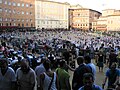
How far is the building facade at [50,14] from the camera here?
99213mm

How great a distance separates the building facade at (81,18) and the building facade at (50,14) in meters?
9.01

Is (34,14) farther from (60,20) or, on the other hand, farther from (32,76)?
(32,76)

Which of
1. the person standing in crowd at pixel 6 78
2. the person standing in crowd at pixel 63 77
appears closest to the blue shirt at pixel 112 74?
the person standing in crowd at pixel 63 77

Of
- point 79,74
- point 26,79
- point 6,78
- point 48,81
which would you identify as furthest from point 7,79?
point 79,74

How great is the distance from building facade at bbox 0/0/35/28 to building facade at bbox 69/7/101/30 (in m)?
34.1

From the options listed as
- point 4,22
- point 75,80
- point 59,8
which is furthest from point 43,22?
point 75,80

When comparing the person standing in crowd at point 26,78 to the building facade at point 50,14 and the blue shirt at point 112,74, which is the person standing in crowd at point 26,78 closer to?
the blue shirt at point 112,74

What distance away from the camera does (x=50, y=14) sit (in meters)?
106

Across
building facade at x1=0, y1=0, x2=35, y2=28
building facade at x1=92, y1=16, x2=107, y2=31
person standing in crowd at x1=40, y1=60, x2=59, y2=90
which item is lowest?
building facade at x1=92, y1=16, x2=107, y2=31

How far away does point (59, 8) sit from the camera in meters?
112

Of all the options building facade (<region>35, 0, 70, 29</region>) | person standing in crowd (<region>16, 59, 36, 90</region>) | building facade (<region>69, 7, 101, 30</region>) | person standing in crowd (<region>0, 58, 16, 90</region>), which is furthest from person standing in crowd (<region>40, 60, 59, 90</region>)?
building facade (<region>69, 7, 101, 30</region>)

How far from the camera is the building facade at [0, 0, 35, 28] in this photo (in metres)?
82.4

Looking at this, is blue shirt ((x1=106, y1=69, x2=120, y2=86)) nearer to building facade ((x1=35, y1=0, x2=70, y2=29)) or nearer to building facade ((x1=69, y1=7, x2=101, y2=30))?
building facade ((x1=35, y1=0, x2=70, y2=29))

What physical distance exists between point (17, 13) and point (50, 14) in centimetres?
2077
